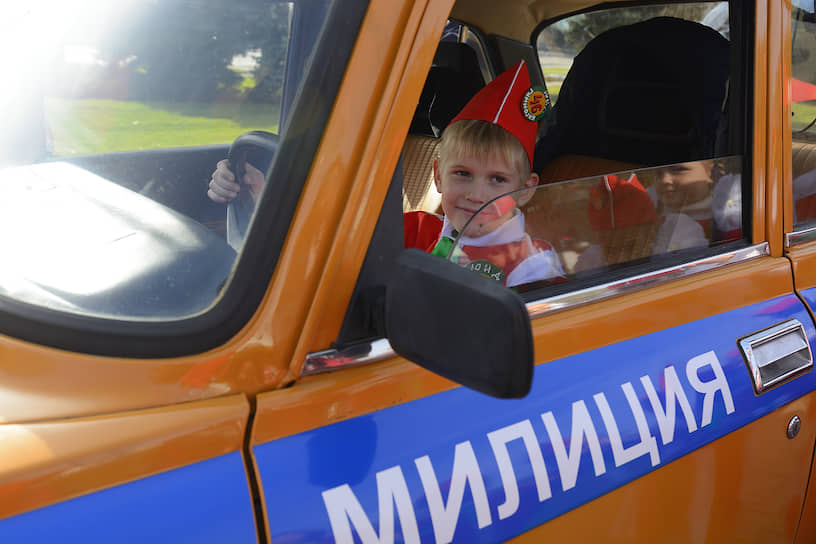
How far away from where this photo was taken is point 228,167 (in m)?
1.12

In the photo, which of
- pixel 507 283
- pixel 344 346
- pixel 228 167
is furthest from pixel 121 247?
pixel 507 283

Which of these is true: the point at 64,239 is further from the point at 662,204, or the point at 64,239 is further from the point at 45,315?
the point at 662,204

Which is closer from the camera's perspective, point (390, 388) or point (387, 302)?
point (387, 302)

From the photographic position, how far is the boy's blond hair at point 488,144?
5.65ft

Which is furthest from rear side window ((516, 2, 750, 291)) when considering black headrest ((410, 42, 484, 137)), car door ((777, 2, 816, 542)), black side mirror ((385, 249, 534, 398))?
black side mirror ((385, 249, 534, 398))

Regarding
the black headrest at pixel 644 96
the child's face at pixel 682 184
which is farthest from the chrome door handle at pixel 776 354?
the black headrest at pixel 644 96

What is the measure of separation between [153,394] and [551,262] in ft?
2.35

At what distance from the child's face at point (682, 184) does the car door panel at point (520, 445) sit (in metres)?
0.26

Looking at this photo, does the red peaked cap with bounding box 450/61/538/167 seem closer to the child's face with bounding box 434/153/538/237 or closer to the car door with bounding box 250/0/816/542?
the child's face with bounding box 434/153/538/237

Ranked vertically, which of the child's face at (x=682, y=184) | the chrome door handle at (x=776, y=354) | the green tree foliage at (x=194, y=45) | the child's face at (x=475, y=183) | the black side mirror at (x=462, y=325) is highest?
the green tree foliage at (x=194, y=45)

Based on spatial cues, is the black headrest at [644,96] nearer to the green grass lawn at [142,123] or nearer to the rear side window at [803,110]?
the rear side window at [803,110]

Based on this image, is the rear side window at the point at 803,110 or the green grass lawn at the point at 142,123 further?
the rear side window at the point at 803,110

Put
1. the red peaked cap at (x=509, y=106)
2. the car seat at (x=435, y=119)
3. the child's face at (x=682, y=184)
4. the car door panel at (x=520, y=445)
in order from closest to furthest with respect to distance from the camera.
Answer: the car door panel at (x=520, y=445) → the child's face at (x=682, y=184) → the red peaked cap at (x=509, y=106) → the car seat at (x=435, y=119)

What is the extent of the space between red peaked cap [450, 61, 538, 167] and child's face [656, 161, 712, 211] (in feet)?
1.20
